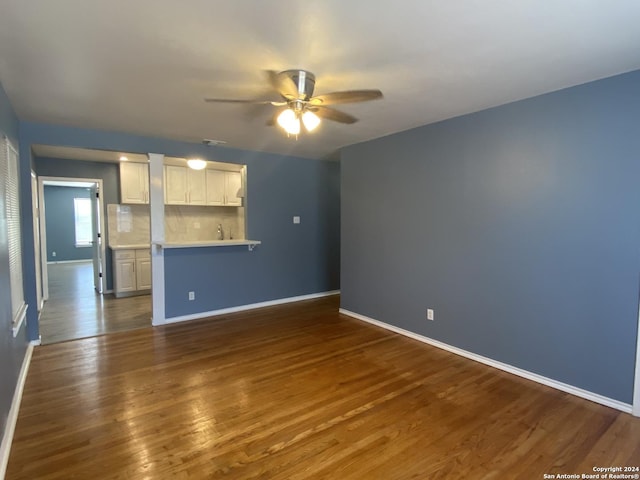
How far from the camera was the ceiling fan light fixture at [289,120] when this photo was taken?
2.40 m

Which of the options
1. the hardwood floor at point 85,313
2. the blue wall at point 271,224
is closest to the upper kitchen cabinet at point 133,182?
the blue wall at point 271,224

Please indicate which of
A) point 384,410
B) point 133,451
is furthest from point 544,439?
point 133,451

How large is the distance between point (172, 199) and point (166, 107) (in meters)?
2.94

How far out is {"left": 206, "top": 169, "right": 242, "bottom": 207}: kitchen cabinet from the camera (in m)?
5.97

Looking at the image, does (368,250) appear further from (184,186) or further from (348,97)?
(184,186)

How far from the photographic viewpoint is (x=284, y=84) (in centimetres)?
234

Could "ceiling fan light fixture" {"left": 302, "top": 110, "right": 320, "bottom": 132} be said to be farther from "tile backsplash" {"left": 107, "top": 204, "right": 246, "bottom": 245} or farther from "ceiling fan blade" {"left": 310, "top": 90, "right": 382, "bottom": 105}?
"tile backsplash" {"left": 107, "top": 204, "right": 246, "bottom": 245}

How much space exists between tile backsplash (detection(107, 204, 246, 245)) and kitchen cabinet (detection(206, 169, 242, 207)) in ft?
0.81

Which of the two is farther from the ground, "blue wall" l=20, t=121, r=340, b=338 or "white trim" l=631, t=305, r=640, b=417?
"blue wall" l=20, t=121, r=340, b=338

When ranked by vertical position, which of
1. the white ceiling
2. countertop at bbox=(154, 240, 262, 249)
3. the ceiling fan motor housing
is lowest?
countertop at bbox=(154, 240, 262, 249)

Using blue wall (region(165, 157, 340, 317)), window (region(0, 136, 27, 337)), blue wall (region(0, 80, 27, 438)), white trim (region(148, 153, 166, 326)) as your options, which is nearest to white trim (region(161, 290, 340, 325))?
blue wall (region(165, 157, 340, 317))

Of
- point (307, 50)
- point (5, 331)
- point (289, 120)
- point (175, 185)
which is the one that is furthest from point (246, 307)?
point (307, 50)

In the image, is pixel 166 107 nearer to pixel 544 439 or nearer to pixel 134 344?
pixel 134 344

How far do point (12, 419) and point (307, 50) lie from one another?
2.95 meters
